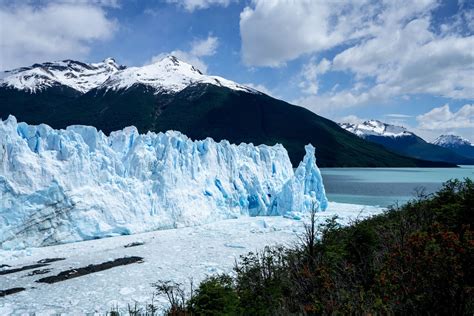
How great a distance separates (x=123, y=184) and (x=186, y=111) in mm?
108326

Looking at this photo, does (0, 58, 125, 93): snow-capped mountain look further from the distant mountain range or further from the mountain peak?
the mountain peak

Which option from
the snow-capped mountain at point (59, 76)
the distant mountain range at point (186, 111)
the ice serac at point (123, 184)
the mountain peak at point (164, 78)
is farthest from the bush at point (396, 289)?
the snow-capped mountain at point (59, 76)

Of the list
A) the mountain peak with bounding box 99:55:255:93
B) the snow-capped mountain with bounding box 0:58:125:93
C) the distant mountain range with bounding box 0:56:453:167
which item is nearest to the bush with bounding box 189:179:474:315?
the distant mountain range with bounding box 0:56:453:167

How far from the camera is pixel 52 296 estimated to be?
10961 millimetres

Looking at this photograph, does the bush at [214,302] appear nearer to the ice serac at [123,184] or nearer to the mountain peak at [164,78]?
the ice serac at [123,184]

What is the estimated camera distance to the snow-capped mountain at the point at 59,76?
143m

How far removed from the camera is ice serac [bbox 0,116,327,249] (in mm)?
17312

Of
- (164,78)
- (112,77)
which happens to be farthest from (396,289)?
(112,77)

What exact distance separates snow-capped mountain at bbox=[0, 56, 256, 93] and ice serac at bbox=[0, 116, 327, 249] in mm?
117751

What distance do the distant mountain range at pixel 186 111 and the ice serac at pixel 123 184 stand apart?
7304cm

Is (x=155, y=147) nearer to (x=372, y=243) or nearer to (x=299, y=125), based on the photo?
(x=372, y=243)

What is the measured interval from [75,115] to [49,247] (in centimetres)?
11347

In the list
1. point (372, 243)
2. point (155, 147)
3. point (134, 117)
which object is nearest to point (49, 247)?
point (155, 147)

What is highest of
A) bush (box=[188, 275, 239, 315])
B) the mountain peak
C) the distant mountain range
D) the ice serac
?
the mountain peak
